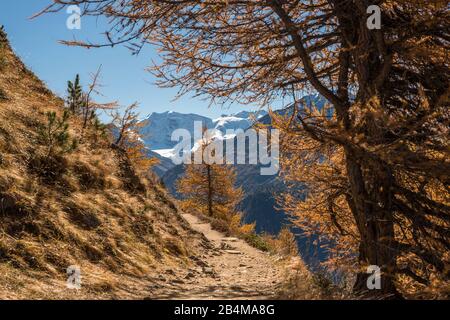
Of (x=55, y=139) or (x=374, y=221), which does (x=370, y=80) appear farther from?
(x=55, y=139)

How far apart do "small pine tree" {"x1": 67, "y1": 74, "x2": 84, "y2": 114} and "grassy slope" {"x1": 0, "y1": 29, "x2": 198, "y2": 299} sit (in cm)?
61

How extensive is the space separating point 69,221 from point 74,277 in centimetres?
135

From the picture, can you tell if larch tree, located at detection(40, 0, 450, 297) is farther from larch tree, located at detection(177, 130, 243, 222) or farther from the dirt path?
larch tree, located at detection(177, 130, 243, 222)

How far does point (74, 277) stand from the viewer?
4.51 m

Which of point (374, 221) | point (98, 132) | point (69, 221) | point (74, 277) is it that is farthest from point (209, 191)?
point (74, 277)

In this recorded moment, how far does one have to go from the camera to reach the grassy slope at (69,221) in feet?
14.4

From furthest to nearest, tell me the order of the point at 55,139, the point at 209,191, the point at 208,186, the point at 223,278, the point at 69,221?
1. the point at 208,186
2. the point at 209,191
3. the point at 223,278
4. the point at 55,139
5. the point at 69,221

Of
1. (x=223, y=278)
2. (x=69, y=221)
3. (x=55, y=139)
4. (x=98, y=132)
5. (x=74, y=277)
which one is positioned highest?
(x=98, y=132)

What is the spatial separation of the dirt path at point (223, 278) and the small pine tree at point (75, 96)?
495cm

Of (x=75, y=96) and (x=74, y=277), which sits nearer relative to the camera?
(x=74, y=277)

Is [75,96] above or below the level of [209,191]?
above

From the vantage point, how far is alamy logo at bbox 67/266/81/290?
431cm

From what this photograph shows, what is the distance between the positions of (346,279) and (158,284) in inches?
108
